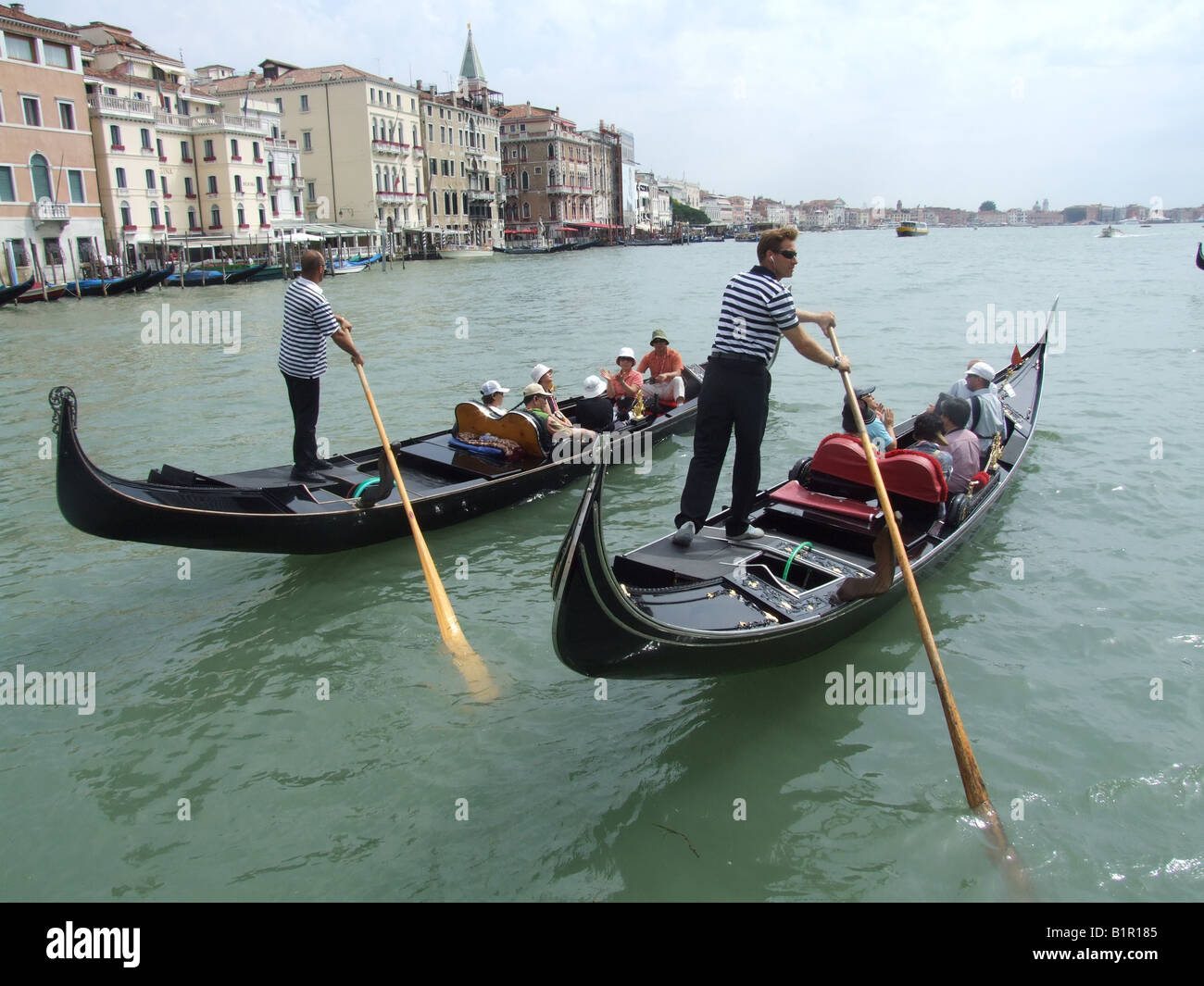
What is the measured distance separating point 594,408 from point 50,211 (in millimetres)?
22095

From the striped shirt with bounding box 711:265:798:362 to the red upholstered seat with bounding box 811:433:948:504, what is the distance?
0.73 metres

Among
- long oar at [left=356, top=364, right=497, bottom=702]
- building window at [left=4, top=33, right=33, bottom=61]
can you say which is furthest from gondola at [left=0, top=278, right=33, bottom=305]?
long oar at [left=356, top=364, right=497, bottom=702]

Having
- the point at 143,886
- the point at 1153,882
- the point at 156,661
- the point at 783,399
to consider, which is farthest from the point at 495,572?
the point at 783,399

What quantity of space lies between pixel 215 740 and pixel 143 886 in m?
0.64

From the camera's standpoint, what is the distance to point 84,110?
22703 millimetres

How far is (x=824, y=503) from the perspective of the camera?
11.9 feet

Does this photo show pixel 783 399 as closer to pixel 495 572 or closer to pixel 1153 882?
pixel 495 572

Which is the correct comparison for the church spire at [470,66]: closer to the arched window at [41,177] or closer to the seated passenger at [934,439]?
the arched window at [41,177]

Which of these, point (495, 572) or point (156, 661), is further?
point (495, 572)

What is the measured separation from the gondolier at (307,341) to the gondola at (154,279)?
21199 millimetres

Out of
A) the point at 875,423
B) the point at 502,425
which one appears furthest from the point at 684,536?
the point at 502,425

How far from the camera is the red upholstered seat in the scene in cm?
361
